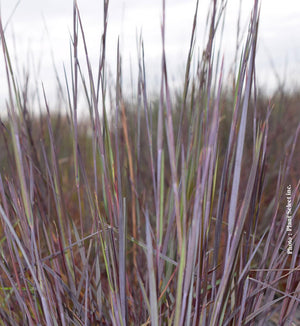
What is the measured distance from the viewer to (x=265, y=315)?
2.72 feet

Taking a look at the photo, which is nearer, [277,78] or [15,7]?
[15,7]

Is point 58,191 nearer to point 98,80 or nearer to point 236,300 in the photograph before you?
point 98,80

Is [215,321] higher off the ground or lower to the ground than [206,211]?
lower

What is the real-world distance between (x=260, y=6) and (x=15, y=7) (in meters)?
0.48

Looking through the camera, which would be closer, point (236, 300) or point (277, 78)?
point (236, 300)

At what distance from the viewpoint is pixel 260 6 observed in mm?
749

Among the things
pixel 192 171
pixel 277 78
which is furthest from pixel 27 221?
pixel 277 78

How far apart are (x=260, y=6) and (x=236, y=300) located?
0.55 m

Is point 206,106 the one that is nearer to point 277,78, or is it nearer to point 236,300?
point 236,300

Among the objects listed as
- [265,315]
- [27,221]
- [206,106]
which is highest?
[206,106]

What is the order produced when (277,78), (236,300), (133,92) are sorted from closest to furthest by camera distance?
(236,300) < (133,92) < (277,78)

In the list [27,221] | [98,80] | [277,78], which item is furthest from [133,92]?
[277,78]

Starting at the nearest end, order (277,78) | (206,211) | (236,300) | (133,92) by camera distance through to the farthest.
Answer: (206,211) → (236,300) → (133,92) → (277,78)

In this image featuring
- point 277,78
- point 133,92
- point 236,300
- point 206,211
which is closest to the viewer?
point 206,211
